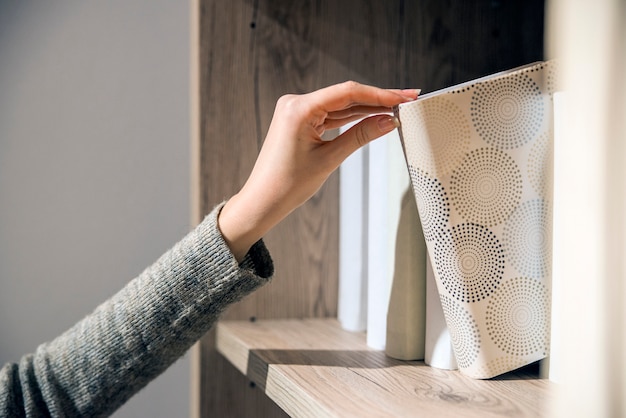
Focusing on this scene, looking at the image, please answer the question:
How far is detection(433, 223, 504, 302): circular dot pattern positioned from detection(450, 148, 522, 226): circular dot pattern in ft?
0.04

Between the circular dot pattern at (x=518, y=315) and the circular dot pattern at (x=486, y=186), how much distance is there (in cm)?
6

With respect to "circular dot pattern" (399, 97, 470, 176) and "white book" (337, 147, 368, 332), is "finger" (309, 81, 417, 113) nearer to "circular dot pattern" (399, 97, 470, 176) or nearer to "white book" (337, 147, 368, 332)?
"circular dot pattern" (399, 97, 470, 176)

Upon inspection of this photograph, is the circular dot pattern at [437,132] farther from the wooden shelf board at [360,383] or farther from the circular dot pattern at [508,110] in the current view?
the wooden shelf board at [360,383]

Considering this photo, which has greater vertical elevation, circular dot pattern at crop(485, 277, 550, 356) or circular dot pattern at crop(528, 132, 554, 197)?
circular dot pattern at crop(528, 132, 554, 197)

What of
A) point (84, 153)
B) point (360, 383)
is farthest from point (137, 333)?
point (84, 153)

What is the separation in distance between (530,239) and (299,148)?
0.21m

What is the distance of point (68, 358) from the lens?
0.66m

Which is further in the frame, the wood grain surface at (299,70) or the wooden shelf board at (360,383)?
the wood grain surface at (299,70)

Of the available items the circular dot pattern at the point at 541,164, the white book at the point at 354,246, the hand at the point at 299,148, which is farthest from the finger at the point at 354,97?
the white book at the point at 354,246

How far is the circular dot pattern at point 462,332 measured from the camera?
49 cm

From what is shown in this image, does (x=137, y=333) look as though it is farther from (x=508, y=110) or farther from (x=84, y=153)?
(x=84, y=153)

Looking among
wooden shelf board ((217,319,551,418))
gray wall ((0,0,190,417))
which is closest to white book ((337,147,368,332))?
wooden shelf board ((217,319,551,418))

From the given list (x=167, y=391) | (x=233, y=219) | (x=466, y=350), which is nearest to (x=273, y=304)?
(x=233, y=219)

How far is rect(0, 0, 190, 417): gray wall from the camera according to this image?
1141 millimetres
